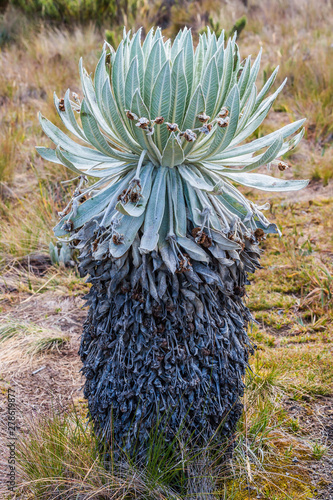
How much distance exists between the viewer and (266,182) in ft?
5.76

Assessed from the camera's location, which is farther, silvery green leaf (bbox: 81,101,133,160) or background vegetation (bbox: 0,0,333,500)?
background vegetation (bbox: 0,0,333,500)

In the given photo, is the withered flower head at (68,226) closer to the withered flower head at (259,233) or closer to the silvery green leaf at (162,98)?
the silvery green leaf at (162,98)

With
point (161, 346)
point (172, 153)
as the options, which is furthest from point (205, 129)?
point (161, 346)

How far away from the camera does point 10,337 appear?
3.14m

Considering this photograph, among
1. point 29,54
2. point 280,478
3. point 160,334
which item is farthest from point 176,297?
point 29,54

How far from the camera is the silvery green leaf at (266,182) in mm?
1720

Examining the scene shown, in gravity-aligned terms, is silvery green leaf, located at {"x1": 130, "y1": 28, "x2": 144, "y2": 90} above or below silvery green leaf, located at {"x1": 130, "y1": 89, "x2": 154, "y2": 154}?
above

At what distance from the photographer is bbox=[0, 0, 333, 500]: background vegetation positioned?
1857mm

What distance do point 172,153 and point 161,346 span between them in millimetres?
712

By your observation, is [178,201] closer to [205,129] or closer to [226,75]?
[205,129]

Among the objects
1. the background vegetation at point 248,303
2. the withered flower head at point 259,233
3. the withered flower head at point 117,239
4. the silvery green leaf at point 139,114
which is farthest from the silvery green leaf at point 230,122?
the background vegetation at point 248,303

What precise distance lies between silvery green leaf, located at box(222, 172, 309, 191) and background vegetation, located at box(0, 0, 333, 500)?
41.9 inches

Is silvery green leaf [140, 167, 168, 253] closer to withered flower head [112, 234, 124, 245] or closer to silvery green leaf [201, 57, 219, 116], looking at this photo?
withered flower head [112, 234, 124, 245]

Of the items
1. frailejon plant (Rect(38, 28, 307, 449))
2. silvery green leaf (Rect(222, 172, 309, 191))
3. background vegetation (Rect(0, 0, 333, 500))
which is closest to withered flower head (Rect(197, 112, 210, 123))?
frailejon plant (Rect(38, 28, 307, 449))
